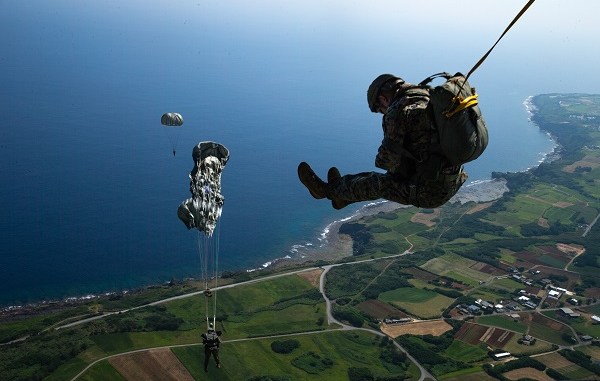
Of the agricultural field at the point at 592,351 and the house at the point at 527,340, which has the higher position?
the house at the point at 527,340

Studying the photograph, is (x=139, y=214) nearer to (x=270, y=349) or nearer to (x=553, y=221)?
(x=270, y=349)

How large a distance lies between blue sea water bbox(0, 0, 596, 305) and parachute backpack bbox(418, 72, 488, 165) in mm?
39004

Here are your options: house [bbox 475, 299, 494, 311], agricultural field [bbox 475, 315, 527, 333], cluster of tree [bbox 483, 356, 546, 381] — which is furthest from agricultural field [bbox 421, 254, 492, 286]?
cluster of tree [bbox 483, 356, 546, 381]

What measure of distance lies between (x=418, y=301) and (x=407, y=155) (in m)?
34.9

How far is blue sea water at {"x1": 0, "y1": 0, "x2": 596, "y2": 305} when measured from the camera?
43688mm

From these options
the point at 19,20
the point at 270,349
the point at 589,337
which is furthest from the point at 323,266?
the point at 19,20

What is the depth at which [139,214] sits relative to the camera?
5053cm

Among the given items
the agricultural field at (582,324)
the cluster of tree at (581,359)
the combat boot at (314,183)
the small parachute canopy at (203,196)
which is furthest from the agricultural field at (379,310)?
the combat boot at (314,183)

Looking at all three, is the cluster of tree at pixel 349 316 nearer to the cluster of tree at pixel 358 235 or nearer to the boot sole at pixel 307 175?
the cluster of tree at pixel 358 235

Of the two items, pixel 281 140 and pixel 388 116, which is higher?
pixel 388 116

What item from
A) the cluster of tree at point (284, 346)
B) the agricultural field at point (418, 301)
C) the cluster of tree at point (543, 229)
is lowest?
the agricultural field at point (418, 301)

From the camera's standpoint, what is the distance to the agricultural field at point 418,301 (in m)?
35.1

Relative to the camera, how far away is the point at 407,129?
3293 mm

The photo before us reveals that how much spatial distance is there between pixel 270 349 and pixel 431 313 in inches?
448
